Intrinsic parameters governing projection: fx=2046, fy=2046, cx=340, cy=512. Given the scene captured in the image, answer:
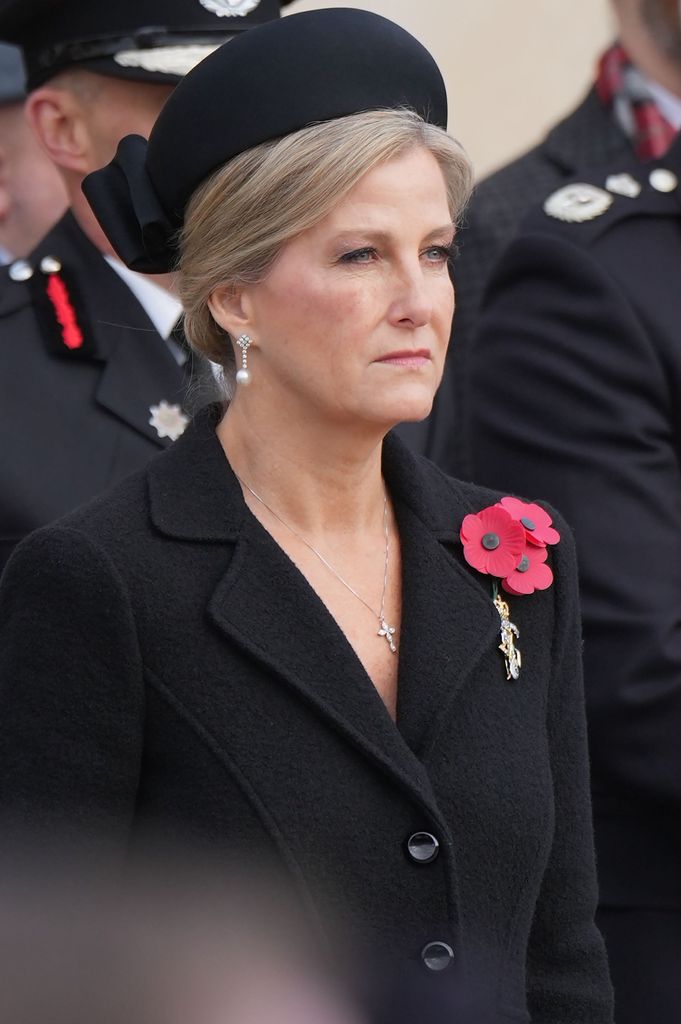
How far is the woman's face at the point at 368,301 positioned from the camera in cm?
249

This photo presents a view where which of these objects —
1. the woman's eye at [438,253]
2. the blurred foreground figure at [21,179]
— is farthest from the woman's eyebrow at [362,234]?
the blurred foreground figure at [21,179]

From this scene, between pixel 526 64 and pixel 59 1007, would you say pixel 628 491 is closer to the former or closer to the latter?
pixel 59 1007

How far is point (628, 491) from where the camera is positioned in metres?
3.15

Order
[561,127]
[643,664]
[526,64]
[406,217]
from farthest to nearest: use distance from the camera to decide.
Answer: [526,64], [561,127], [643,664], [406,217]

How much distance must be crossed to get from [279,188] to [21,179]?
8.49 feet

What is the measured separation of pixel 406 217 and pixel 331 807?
0.72 meters

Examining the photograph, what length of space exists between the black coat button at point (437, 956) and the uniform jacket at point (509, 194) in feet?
4.90

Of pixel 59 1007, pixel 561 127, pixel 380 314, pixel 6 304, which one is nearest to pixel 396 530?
pixel 380 314

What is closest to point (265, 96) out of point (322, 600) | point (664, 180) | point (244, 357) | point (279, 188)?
point (279, 188)

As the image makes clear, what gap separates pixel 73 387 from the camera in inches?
131

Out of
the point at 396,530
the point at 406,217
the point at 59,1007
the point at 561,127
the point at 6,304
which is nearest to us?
the point at 59,1007

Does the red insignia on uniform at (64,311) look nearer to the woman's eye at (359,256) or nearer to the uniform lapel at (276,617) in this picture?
the uniform lapel at (276,617)

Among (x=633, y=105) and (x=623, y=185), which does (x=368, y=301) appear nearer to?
(x=623, y=185)

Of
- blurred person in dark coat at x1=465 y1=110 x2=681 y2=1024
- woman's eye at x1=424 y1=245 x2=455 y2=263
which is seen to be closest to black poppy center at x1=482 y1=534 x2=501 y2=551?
woman's eye at x1=424 y1=245 x2=455 y2=263
